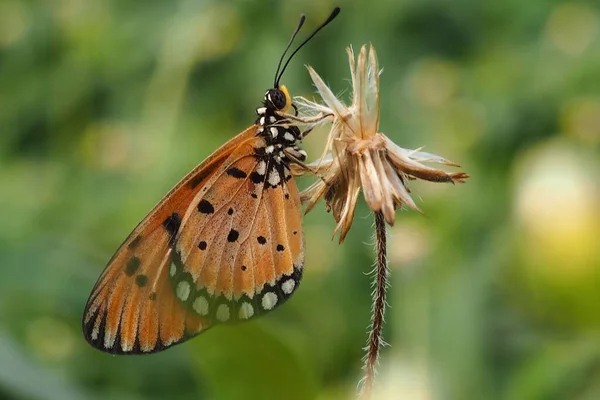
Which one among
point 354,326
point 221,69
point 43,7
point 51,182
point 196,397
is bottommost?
point 196,397

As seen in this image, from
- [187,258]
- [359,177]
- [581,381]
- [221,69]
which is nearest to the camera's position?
[359,177]

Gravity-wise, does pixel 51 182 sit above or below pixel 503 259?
above

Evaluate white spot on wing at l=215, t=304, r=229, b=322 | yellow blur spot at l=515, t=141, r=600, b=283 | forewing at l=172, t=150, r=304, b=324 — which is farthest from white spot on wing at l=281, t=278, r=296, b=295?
yellow blur spot at l=515, t=141, r=600, b=283

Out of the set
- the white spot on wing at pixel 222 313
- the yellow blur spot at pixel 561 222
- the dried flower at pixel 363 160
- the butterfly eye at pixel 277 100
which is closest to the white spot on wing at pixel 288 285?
the white spot on wing at pixel 222 313

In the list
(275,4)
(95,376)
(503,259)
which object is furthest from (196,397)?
(275,4)

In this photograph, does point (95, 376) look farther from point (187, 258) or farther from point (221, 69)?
point (221, 69)

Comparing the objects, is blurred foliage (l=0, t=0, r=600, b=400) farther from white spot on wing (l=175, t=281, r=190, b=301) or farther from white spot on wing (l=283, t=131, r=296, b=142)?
white spot on wing (l=283, t=131, r=296, b=142)

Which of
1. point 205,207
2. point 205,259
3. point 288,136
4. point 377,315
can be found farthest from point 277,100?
point 377,315
